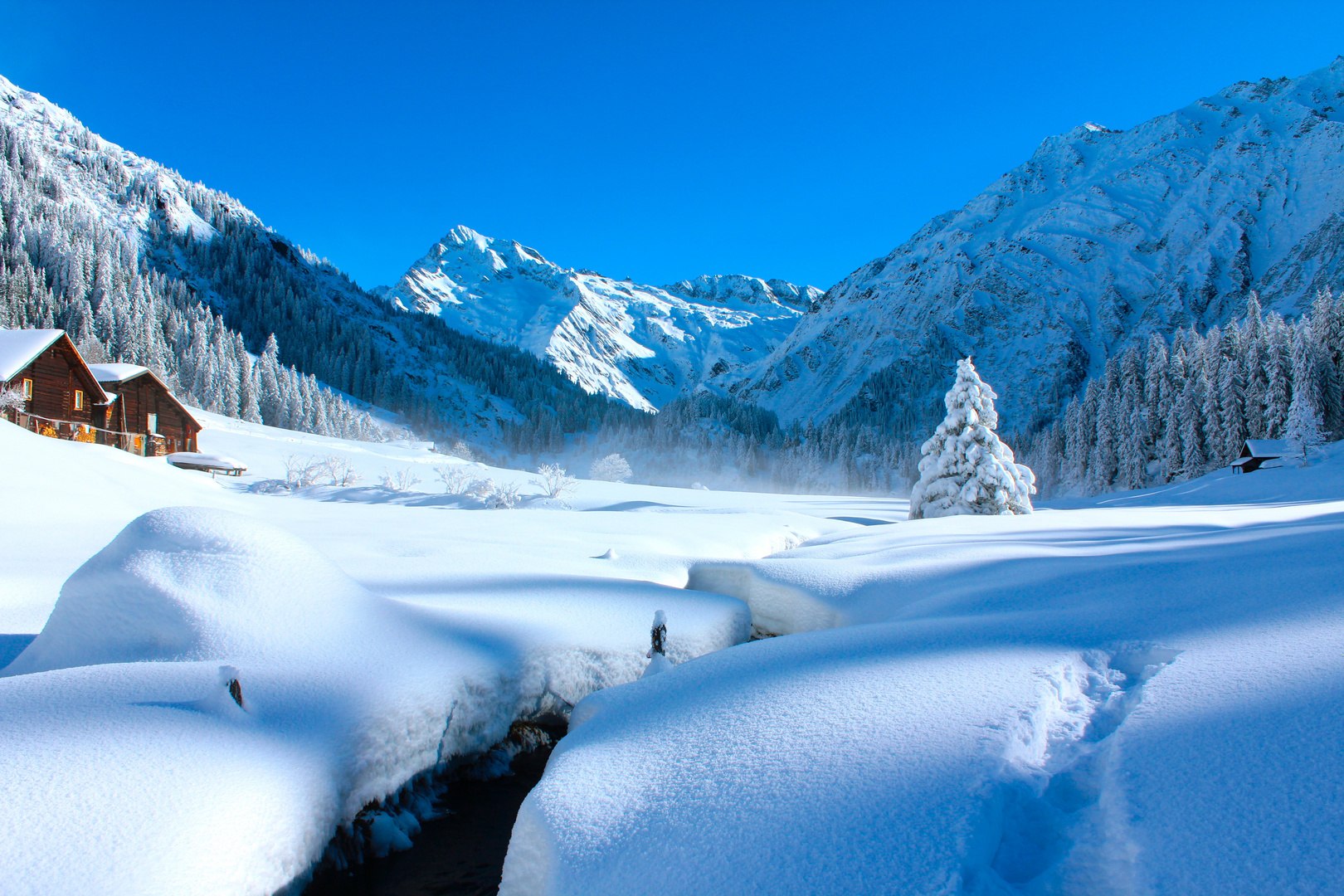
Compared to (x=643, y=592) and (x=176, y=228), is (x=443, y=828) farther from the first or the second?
(x=176, y=228)

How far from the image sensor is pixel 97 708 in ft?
12.0

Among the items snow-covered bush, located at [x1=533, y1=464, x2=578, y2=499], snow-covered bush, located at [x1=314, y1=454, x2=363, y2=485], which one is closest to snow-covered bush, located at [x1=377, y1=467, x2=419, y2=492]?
snow-covered bush, located at [x1=314, y1=454, x2=363, y2=485]

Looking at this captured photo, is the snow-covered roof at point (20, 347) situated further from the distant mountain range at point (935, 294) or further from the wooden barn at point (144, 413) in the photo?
the distant mountain range at point (935, 294)

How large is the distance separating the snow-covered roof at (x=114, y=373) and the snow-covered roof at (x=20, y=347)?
261 inches

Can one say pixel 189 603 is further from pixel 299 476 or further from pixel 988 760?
pixel 299 476

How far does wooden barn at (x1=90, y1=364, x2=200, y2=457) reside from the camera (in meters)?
34.3

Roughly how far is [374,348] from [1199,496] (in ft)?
454

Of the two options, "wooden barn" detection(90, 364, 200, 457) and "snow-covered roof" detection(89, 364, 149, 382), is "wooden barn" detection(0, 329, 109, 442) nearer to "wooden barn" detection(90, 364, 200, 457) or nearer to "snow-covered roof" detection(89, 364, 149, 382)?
"wooden barn" detection(90, 364, 200, 457)

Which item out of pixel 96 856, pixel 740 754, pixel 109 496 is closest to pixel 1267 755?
pixel 740 754

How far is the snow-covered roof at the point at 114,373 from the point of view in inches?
1362

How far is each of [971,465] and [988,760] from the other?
22503 mm

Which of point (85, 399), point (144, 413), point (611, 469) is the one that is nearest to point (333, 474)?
point (85, 399)

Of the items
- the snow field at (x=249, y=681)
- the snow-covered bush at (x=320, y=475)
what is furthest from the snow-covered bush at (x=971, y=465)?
the snow-covered bush at (x=320, y=475)

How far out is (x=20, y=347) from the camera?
2681 centimetres
